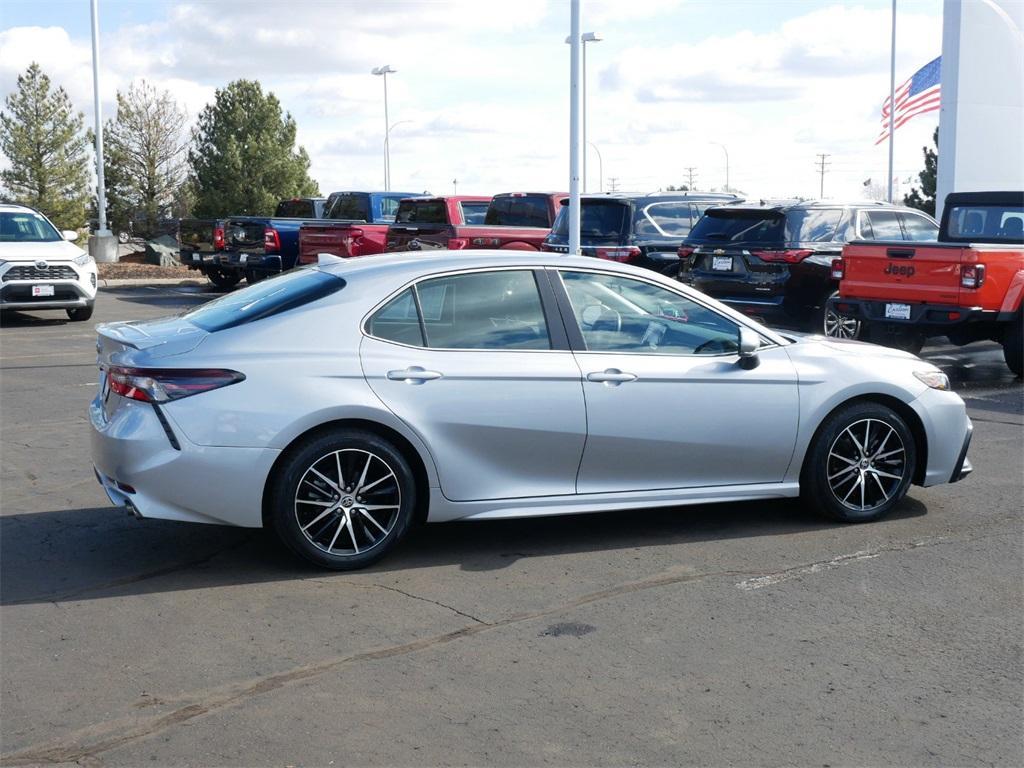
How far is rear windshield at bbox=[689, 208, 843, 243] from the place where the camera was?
14.6m

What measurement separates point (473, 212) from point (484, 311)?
14029mm

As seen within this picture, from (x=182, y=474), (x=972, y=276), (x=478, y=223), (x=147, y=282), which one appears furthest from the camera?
(x=147, y=282)

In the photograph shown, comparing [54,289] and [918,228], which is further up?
[918,228]

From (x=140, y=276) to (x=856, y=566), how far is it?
25.9m

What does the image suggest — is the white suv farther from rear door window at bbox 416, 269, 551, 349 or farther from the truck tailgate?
rear door window at bbox 416, 269, 551, 349

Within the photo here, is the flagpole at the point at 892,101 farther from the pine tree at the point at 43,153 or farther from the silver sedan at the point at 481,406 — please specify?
the silver sedan at the point at 481,406

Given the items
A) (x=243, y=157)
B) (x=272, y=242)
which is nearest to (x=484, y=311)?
(x=272, y=242)

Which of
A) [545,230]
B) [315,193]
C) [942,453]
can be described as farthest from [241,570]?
[315,193]

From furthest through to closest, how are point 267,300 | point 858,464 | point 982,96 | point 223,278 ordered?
1. point 223,278
2. point 982,96
3. point 858,464
4. point 267,300

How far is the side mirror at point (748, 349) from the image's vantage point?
6.44 m

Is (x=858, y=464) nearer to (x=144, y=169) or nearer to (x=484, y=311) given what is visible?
(x=484, y=311)

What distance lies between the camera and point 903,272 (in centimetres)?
1259

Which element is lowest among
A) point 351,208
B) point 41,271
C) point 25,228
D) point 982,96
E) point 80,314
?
point 80,314

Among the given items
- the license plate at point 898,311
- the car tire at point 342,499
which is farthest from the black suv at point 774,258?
the car tire at point 342,499
